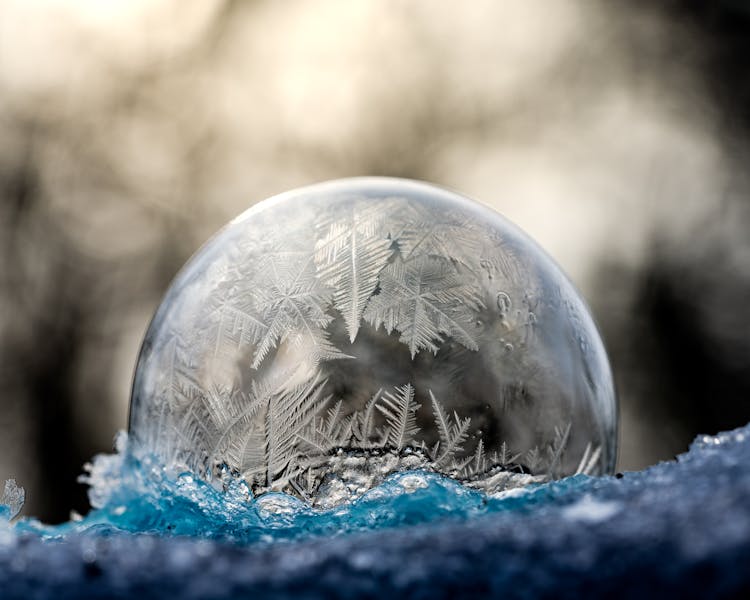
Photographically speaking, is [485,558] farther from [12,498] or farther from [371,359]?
[12,498]

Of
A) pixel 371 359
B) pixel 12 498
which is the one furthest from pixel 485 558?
pixel 12 498

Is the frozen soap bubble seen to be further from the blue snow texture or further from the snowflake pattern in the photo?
the blue snow texture

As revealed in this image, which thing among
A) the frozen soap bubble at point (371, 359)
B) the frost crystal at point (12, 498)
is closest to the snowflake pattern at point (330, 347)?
the frozen soap bubble at point (371, 359)

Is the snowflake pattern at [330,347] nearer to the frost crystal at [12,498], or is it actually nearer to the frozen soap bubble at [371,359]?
the frozen soap bubble at [371,359]

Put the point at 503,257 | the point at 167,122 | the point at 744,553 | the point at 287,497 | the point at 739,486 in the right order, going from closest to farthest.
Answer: the point at 744,553, the point at 739,486, the point at 287,497, the point at 503,257, the point at 167,122

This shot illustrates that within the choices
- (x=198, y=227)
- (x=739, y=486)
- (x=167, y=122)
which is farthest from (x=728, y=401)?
(x=739, y=486)

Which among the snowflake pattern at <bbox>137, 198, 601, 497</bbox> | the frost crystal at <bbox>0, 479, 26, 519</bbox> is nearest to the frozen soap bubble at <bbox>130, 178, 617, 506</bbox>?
the snowflake pattern at <bbox>137, 198, 601, 497</bbox>

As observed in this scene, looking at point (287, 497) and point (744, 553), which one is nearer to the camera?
point (744, 553)

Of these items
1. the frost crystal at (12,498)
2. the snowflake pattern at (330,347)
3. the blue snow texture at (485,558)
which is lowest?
the frost crystal at (12,498)

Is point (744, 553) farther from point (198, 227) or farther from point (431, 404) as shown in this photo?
point (198, 227)
